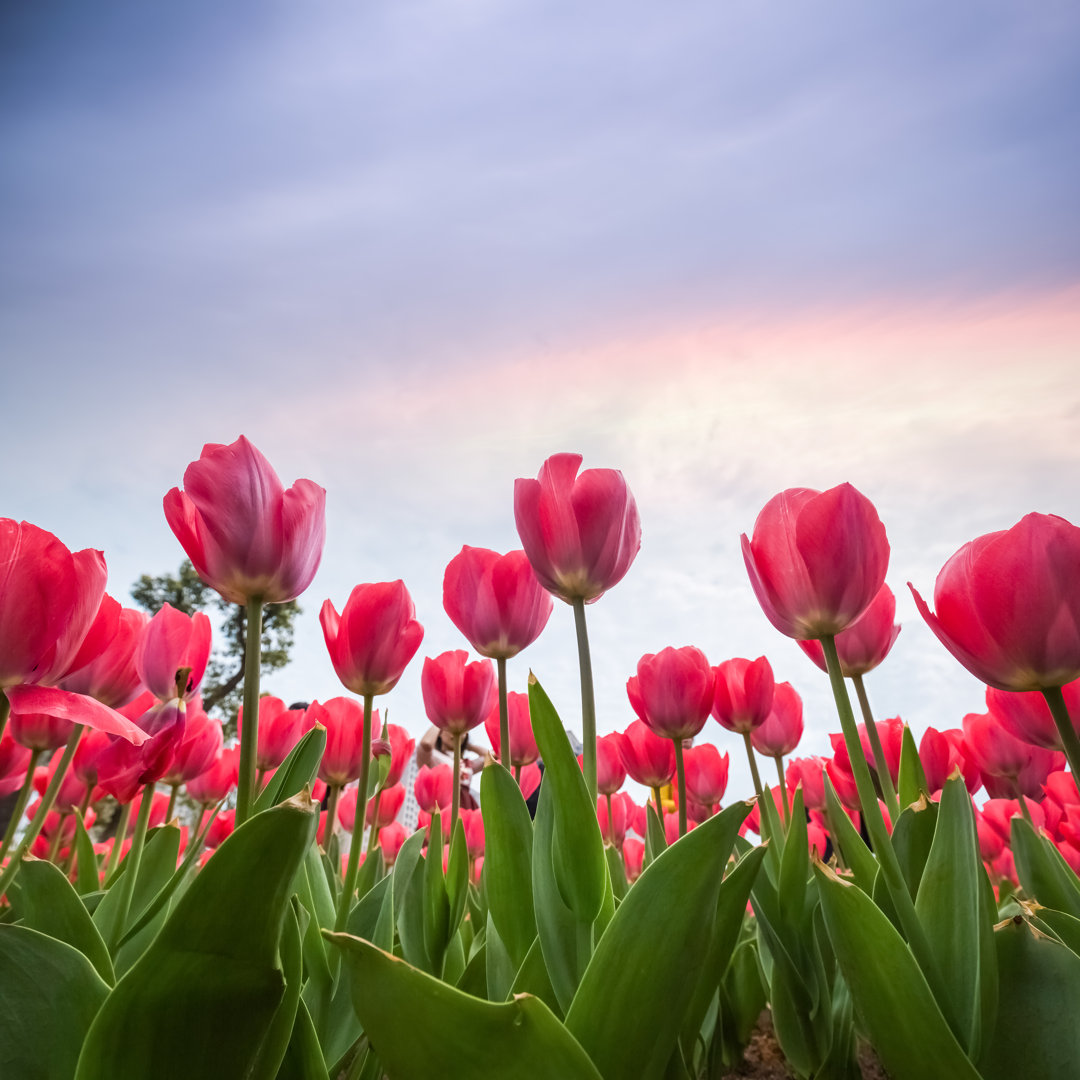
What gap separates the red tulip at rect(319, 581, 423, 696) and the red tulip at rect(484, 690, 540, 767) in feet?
1.55

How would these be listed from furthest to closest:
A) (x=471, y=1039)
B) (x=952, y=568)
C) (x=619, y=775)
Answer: (x=619, y=775) < (x=952, y=568) < (x=471, y=1039)

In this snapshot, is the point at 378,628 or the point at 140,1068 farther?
the point at 378,628

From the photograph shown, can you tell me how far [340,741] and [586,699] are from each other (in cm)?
73

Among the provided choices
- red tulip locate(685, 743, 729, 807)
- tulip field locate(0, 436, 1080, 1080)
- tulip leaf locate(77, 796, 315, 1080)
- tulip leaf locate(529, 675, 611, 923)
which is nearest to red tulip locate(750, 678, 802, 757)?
red tulip locate(685, 743, 729, 807)

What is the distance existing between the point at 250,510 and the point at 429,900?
0.53 m

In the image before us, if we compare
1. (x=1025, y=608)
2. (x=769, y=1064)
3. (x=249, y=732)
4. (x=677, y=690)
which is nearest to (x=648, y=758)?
(x=677, y=690)

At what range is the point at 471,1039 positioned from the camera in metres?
0.47

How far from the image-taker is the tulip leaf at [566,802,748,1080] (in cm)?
53

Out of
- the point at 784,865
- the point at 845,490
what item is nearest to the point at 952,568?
the point at 845,490

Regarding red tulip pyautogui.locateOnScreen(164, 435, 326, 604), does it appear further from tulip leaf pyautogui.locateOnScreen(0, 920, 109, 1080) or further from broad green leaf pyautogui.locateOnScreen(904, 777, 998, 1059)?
broad green leaf pyautogui.locateOnScreen(904, 777, 998, 1059)

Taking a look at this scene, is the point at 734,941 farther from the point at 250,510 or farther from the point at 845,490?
the point at 250,510

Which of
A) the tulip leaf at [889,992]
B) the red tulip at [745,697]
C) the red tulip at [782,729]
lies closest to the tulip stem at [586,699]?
the tulip leaf at [889,992]

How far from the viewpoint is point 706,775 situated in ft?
5.93

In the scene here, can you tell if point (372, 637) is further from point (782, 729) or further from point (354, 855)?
point (782, 729)
